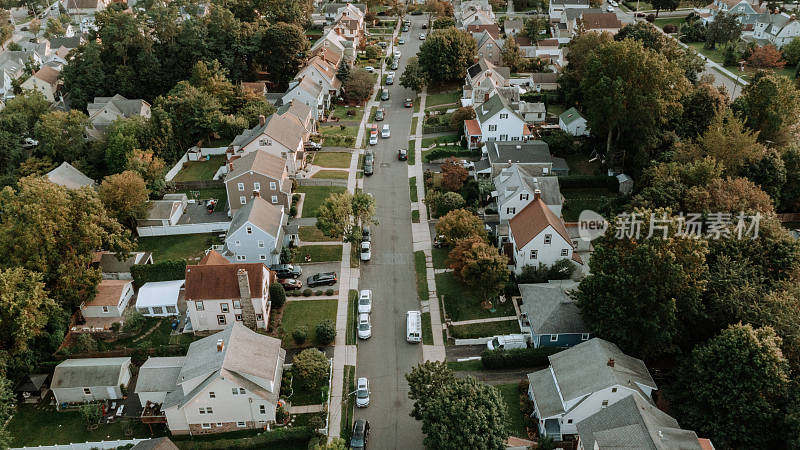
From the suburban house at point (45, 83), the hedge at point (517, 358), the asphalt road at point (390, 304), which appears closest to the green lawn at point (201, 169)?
the asphalt road at point (390, 304)

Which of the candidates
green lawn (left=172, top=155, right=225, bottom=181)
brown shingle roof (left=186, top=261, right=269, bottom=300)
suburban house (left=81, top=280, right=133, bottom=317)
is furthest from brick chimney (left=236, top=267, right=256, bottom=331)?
green lawn (left=172, top=155, right=225, bottom=181)

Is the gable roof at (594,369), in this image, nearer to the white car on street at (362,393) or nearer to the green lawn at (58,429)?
the white car on street at (362,393)

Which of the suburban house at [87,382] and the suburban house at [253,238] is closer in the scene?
the suburban house at [87,382]

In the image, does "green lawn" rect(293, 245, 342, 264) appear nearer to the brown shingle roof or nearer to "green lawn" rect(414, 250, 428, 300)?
"green lawn" rect(414, 250, 428, 300)

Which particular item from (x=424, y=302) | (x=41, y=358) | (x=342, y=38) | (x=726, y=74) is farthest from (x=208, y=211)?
(x=726, y=74)

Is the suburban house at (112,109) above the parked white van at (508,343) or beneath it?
above

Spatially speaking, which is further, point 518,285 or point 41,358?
point 518,285

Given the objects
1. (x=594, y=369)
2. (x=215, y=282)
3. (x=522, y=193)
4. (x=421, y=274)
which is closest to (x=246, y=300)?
(x=215, y=282)

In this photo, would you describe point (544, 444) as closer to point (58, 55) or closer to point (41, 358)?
point (41, 358)
